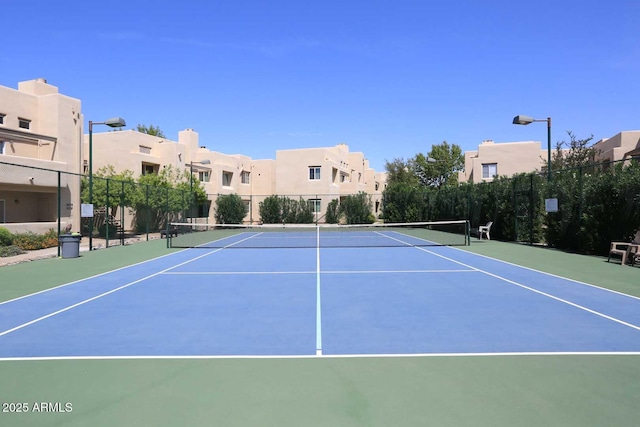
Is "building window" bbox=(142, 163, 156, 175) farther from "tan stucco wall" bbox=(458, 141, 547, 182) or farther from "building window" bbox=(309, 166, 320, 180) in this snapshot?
"tan stucco wall" bbox=(458, 141, 547, 182)

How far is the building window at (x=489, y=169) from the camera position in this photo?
145 feet

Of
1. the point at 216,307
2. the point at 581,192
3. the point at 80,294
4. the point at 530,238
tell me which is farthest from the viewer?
the point at 530,238

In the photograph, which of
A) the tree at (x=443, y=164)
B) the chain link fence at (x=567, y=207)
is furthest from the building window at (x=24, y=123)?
the tree at (x=443, y=164)

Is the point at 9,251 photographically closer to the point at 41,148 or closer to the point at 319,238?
the point at 41,148

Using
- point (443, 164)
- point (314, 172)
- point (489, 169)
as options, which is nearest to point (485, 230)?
point (489, 169)

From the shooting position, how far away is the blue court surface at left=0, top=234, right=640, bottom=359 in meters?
5.93

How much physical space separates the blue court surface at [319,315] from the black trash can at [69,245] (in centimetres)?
504

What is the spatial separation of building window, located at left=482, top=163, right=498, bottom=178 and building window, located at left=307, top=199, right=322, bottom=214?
1576 centimetres

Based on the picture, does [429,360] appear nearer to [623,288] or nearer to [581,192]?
[623,288]

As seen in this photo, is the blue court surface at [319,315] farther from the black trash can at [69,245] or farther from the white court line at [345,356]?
the black trash can at [69,245]

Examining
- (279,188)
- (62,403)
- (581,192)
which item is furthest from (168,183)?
(62,403)

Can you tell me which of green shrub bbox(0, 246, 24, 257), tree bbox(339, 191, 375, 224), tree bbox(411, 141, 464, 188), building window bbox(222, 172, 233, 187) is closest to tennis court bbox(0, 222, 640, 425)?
green shrub bbox(0, 246, 24, 257)

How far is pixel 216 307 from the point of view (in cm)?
825

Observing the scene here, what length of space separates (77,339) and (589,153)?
40262 millimetres
